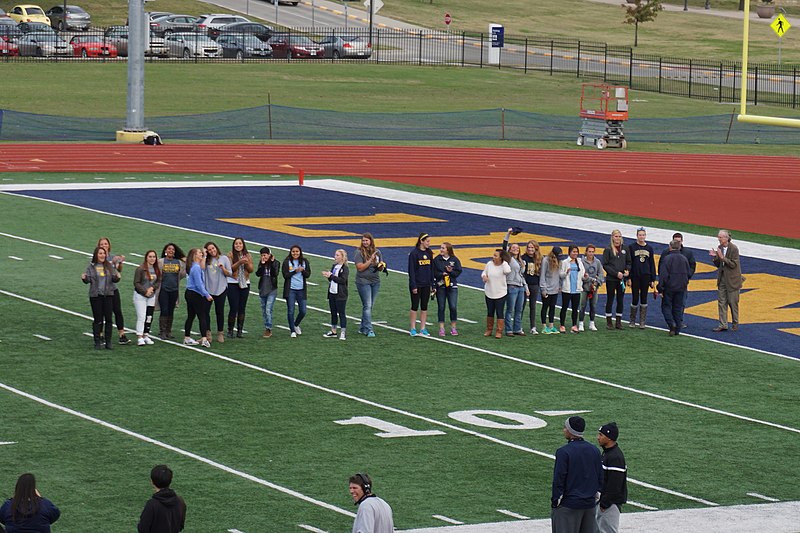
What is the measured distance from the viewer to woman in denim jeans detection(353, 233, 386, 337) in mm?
23406

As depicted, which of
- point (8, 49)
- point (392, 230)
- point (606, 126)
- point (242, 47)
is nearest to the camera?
point (392, 230)

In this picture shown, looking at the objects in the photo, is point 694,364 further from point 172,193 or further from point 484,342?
point 172,193

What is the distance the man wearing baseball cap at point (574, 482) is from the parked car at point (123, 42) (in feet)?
199

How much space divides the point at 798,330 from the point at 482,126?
31.4m

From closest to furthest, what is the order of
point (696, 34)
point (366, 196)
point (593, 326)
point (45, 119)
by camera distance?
point (593, 326)
point (366, 196)
point (45, 119)
point (696, 34)

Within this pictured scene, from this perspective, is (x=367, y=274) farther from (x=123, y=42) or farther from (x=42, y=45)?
(x=123, y=42)

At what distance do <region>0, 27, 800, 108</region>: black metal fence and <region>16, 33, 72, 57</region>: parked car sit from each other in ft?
0.62

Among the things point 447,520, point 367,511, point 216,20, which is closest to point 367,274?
point 447,520

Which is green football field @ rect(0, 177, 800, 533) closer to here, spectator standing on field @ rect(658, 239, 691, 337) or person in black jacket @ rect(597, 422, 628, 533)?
spectator standing on field @ rect(658, 239, 691, 337)

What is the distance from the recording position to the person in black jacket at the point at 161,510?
11703mm

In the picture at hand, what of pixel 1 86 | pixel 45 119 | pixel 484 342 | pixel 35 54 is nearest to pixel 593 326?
pixel 484 342

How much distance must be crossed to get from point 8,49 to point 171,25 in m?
10.6

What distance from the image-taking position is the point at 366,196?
39.0m

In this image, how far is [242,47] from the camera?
74000 millimetres
